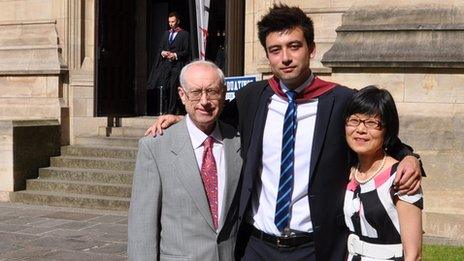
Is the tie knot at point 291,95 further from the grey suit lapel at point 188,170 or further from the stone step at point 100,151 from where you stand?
the stone step at point 100,151

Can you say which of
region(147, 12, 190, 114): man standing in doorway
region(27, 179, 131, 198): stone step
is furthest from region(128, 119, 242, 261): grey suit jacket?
region(147, 12, 190, 114): man standing in doorway

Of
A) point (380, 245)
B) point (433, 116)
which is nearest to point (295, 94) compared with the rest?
point (380, 245)

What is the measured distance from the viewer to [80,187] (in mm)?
10109

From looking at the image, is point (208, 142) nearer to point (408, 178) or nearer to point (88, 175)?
point (408, 178)

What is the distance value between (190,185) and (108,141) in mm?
8515

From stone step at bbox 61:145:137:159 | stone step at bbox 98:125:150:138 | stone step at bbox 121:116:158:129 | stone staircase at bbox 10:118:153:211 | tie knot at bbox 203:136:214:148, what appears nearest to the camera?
tie knot at bbox 203:136:214:148

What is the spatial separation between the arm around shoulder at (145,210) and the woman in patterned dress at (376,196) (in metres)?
0.88

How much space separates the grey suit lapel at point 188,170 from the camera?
304 centimetres

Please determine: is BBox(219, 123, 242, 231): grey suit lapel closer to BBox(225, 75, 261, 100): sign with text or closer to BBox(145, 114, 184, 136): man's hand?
BBox(145, 114, 184, 136): man's hand

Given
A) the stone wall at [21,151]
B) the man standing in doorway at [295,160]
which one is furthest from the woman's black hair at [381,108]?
the stone wall at [21,151]

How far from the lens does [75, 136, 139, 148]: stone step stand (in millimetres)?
11172

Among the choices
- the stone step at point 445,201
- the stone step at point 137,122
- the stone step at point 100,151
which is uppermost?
the stone step at point 137,122

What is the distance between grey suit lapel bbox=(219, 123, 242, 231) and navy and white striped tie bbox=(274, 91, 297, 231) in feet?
0.72

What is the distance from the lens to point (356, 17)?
27.5ft
